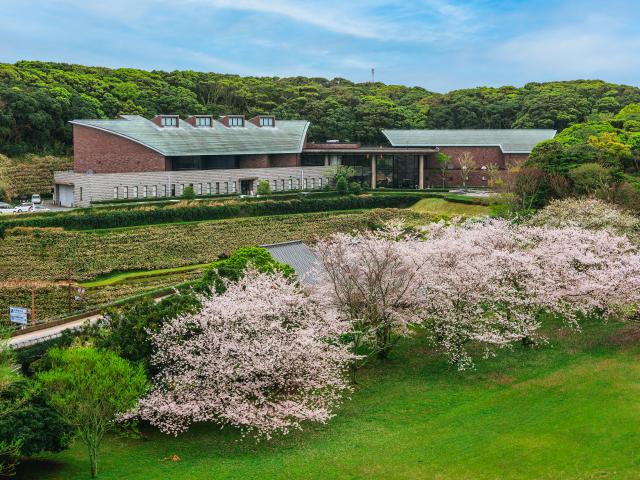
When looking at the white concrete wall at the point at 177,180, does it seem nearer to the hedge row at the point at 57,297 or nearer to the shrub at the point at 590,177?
the hedge row at the point at 57,297

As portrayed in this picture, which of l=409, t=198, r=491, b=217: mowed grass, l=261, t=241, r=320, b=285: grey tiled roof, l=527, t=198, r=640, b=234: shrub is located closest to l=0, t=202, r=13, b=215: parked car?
l=261, t=241, r=320, b=285: grey tiled roof

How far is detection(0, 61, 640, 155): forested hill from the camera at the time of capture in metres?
61.9

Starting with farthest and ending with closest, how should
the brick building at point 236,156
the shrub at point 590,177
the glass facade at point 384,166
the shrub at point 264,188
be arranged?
the glass facade at point 384,166 < the shrub at point 264,188 < the brick building at point 236,156 < the shrub at point 590,177

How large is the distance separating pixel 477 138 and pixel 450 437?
50228 millimetres

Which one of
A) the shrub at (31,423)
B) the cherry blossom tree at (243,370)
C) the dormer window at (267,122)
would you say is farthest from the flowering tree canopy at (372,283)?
the dormer window at (267,122)

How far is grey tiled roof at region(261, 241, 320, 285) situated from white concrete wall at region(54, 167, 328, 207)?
21488 millimetres

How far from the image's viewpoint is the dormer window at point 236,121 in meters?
64.0

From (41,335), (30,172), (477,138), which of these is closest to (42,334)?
(41,335)

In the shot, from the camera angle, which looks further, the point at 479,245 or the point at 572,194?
the point at 572,194

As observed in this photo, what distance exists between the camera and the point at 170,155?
2201 inches

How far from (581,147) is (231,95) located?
4467 centimetres

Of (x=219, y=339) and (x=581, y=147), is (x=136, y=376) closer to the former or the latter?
(x=219, y=339)

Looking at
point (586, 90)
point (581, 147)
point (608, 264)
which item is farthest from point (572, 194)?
point (586, 90)

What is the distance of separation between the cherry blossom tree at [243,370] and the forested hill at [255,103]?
143ft
